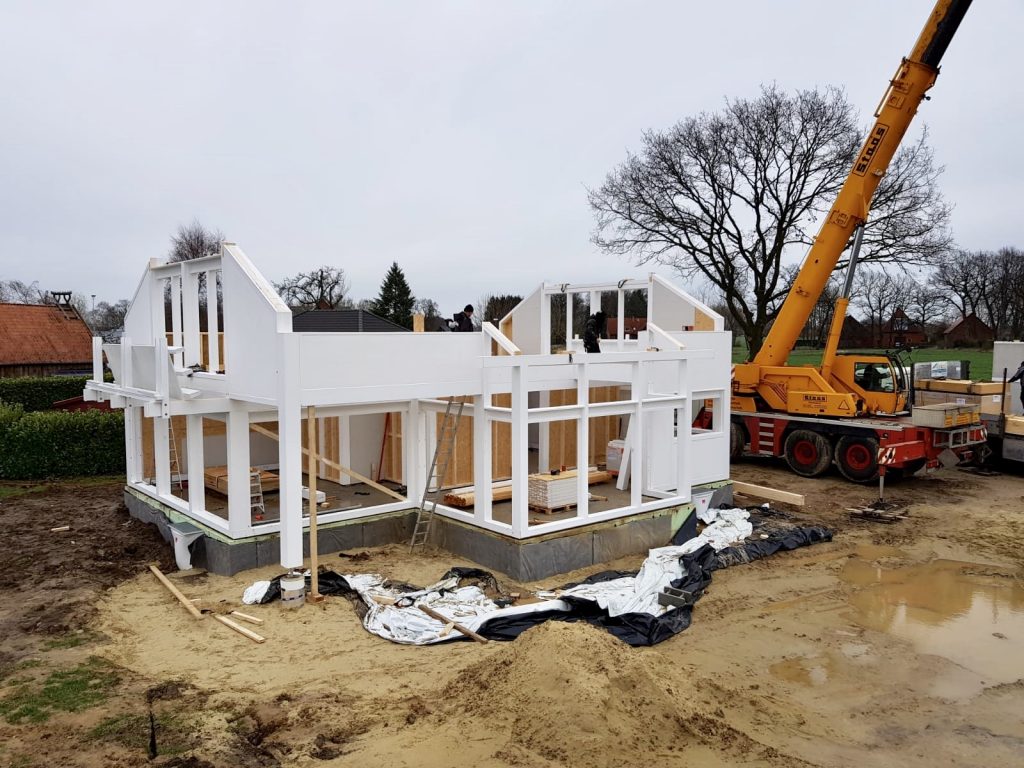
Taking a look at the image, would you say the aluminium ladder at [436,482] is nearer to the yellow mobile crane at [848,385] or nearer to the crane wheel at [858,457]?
the yellow mobile crane at [848,385]

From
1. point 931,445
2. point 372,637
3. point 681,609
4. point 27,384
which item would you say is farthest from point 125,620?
point 27,384

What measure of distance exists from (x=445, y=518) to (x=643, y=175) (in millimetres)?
21190

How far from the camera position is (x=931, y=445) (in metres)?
17.1

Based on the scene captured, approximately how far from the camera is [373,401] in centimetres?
1111

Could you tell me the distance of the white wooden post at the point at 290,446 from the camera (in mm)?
10258

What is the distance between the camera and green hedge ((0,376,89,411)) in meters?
27.7

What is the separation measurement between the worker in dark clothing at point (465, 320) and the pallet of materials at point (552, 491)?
324 cm

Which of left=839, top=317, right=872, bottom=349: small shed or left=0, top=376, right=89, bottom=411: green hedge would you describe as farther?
left=839, top=317, right=872, bottom=349: small shed

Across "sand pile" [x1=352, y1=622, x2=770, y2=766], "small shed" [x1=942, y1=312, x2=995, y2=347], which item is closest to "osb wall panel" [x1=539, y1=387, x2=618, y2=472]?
"sand pile" [x1=352, y1=622, x2=770, y2=766]

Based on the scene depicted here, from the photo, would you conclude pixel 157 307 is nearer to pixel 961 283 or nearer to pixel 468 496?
pixel 468 496

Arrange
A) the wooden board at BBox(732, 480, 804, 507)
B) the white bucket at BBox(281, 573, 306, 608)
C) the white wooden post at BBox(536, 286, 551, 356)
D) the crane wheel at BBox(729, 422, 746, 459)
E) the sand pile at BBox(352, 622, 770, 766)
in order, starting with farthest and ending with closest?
the crane wheel at BBox(729, 422, 746, 459), the white wooden post at BBox(536, 286, 551, 356), the wooden board at BBox(732, 480, 804, 507), the white bucket at BBox(281, 573, 306, 608), the sand pile at BBox(352, 622, 770, 766)

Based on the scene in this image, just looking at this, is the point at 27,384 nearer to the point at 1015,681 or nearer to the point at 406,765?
the point at 406,765

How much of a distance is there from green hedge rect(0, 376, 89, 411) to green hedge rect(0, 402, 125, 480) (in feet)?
27.5

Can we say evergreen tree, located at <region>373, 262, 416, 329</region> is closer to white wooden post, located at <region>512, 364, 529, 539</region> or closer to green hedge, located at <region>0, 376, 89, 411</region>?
green hedge, located at <region>0, 376, 89, 411</region>
